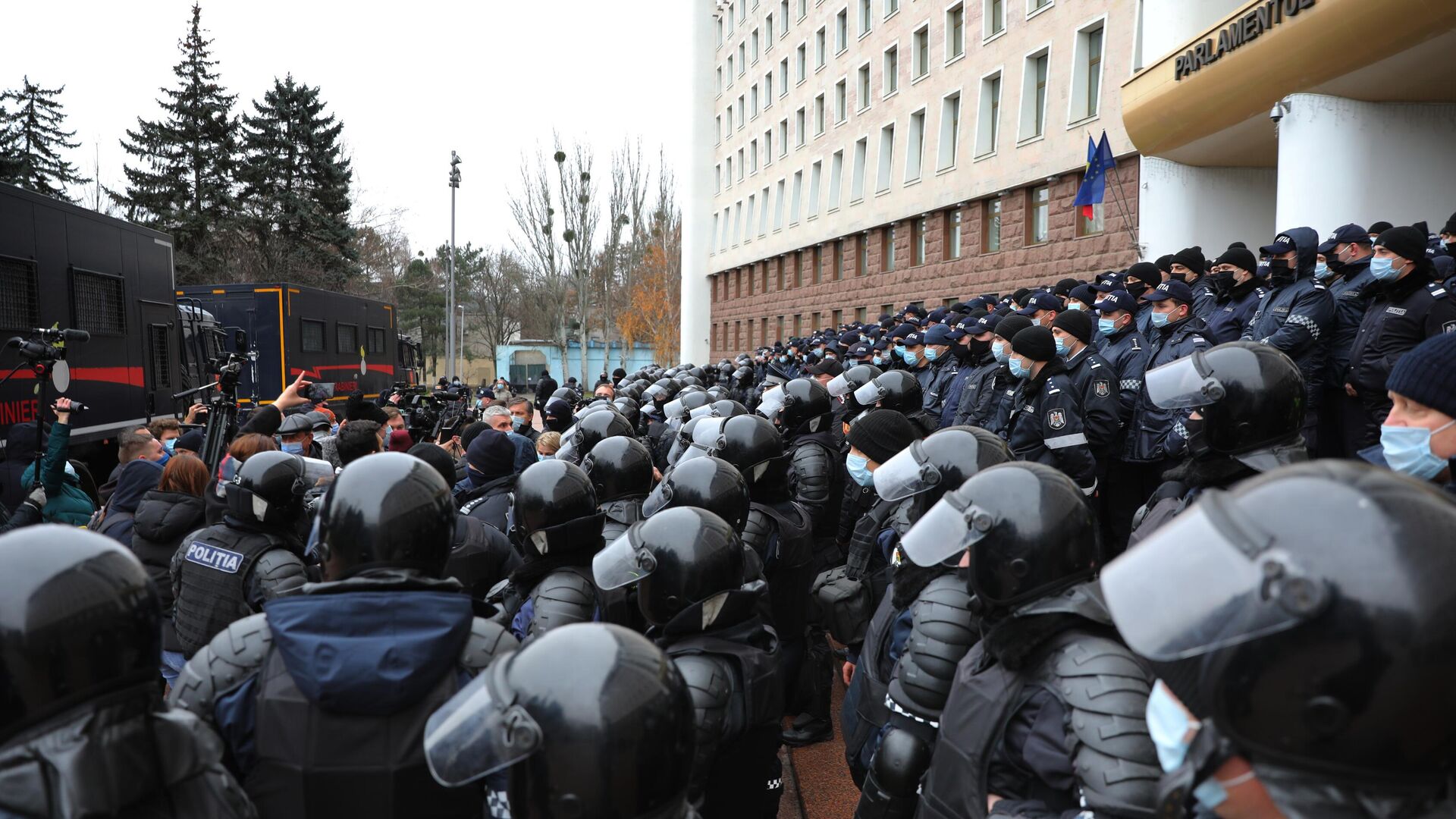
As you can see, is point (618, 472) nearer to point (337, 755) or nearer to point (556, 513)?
point (556, 513)

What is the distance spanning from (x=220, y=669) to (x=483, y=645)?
0.64 metres

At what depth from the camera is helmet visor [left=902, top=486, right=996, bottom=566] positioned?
236 centimetres

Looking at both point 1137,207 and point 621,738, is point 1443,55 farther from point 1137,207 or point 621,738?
point 621,738

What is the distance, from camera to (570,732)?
1745mm

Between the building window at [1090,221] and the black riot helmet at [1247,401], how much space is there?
14.7 m

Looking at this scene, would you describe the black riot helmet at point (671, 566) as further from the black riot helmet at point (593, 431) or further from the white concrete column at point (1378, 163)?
the white concrete column at point (1378, 163)

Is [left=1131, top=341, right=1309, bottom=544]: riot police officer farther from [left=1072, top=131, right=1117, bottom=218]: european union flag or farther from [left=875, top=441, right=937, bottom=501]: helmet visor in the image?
[left=1072, top=131, right=1117, bottom=218]: european union flag

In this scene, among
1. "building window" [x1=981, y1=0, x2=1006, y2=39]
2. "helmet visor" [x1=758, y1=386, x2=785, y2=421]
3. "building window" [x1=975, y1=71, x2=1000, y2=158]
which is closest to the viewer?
"helmet visor" [x1=758, y1=386, x2=785, y2=421]

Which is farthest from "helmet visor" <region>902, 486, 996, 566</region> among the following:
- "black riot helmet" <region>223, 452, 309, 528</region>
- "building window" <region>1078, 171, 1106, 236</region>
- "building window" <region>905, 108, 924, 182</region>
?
"building window" <region>905, 108, 924, 182</region>

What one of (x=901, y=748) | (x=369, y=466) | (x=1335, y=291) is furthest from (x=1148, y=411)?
(x=369, y=466)

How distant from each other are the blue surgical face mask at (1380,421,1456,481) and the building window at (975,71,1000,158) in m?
21.2

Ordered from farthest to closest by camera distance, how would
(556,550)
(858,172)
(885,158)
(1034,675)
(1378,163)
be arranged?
(858,172) < (885,158) < (1378,163) < (556,550) < (1034,675)

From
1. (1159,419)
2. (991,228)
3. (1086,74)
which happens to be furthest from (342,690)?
(991,228)

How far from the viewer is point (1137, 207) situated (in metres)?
16.9
